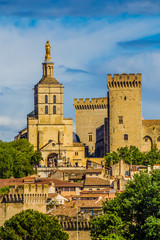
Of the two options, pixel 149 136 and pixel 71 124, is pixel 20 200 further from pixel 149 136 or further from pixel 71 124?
pixel 71 124

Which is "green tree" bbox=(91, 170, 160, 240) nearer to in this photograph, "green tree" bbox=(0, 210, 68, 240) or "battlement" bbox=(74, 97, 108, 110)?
"green tree" bbox=(0, 210, 68, 240)

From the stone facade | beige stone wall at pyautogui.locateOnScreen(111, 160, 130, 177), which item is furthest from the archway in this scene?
the stone facade

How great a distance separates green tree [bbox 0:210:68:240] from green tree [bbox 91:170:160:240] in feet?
9.37

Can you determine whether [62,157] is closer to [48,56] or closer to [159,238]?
[48,56]

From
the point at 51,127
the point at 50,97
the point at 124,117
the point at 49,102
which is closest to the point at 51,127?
the point at 51,127

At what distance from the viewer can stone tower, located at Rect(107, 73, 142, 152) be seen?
5940 inches

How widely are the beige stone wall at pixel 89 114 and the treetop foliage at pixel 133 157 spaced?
33508 mm

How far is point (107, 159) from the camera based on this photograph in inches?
5733

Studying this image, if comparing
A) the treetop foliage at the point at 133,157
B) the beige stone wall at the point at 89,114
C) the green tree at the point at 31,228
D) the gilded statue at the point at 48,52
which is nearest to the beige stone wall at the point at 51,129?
the gilded statue at the point at 48,52

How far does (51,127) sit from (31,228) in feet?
271

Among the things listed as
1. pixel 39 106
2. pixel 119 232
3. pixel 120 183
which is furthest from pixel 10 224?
pixel 39 106

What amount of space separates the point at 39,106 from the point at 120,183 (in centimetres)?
4891

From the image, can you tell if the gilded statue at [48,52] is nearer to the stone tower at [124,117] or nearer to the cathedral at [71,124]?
the cathedral at [71,124]

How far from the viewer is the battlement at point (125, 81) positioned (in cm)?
15325
